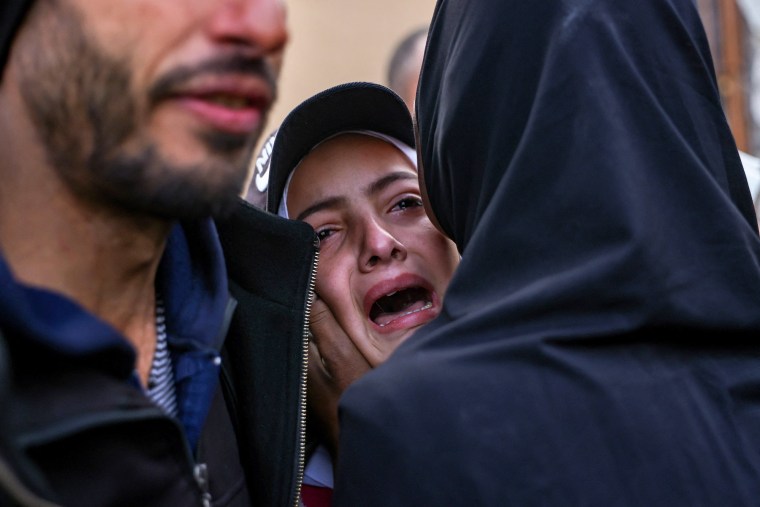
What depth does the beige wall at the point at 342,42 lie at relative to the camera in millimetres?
6156

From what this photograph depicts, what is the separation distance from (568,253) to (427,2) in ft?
15.7

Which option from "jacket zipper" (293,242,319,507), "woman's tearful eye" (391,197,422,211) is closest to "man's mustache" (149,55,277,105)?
"jacket zipper" (293,242,319,507)

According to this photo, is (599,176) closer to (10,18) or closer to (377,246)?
(10,18)

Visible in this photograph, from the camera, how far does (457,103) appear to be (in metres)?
2.02

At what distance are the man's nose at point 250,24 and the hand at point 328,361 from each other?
134 cm

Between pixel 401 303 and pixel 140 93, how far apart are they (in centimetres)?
164

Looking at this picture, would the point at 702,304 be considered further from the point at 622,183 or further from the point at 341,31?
the point at 341,31

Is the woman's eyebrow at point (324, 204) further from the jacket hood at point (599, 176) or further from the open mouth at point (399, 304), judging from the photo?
the jacket hood at point (599, 176)

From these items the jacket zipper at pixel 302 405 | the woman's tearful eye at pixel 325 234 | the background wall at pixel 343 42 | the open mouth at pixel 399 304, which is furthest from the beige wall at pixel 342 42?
the jacket zipper at pixel 302 405

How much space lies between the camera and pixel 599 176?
5.72ft

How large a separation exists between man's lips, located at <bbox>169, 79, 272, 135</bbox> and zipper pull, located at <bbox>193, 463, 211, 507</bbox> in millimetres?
552

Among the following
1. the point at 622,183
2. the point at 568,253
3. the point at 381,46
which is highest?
the point at 622,183

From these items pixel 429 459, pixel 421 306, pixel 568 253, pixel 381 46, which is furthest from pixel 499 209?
pixel 381 46

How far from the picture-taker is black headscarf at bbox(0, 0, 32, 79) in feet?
4.98
